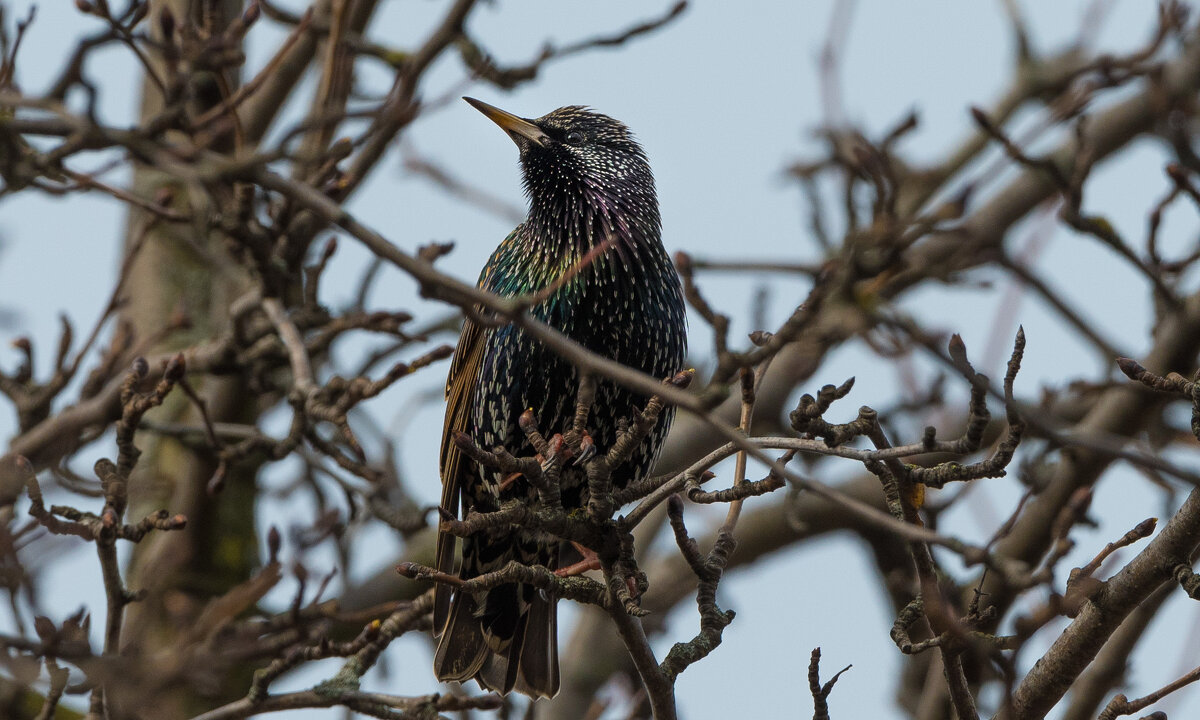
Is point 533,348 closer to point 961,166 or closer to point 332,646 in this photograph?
point 332,646

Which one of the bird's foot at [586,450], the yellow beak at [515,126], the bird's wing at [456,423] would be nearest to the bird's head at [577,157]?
the yellow beak at [515,126]

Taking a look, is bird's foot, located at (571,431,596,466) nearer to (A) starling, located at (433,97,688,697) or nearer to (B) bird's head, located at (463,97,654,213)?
(A) starling, located at (433,97,688,697)

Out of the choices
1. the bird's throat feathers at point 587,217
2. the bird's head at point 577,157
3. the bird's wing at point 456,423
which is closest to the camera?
the bird's wing at point 456,423

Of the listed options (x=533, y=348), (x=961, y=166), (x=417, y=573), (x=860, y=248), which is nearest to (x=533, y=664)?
(x=533, y=348)

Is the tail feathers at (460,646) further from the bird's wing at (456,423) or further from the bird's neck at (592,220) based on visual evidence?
the bird's neck at (592,220)

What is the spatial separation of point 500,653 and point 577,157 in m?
1.95

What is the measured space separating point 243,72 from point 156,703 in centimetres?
468

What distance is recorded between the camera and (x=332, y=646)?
140 inches

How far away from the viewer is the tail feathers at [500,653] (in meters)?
4.49

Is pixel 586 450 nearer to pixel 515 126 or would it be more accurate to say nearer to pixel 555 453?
pixel 555 453

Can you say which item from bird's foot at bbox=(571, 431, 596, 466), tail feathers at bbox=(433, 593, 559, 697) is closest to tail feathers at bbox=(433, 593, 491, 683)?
tail feathers at bbox=(433, 593, 559, 697)

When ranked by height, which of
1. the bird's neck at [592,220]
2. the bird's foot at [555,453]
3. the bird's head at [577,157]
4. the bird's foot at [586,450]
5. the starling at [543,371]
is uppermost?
the bird's head at [577,157]

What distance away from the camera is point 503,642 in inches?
181

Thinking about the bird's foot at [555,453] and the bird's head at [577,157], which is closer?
the bird's foot at [555,453]
